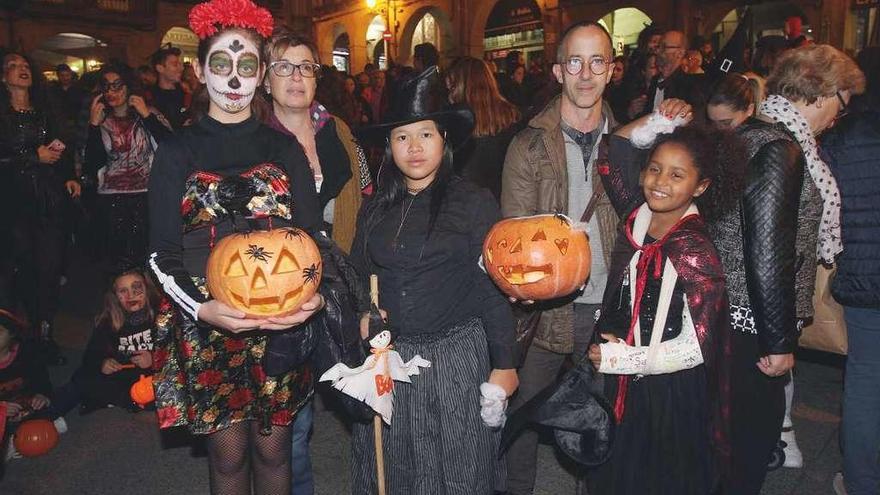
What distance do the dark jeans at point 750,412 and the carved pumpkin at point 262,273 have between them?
81.0 inches

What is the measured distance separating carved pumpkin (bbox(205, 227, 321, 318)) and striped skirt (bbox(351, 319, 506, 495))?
598mm

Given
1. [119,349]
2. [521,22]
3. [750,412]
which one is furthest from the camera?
[521,22]

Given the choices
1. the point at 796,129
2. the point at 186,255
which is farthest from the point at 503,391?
the point at 796,129

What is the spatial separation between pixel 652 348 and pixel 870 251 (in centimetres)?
148

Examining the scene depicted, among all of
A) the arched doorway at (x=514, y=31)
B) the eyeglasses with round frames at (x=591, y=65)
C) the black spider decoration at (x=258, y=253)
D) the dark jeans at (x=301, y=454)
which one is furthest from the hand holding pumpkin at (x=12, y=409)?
the arched doorway at (x=514, y=31)

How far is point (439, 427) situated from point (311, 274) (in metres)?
0.89

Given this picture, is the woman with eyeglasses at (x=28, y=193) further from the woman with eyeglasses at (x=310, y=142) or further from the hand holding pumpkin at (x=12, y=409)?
the woman with eyeglasses at (x=310, y=142)

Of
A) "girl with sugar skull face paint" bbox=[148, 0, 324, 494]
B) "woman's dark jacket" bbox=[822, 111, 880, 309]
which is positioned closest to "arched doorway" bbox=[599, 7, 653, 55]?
"woman's dark jacket" bbox=[822, 111, 880, 309]

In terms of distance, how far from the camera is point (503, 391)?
2.68 metres

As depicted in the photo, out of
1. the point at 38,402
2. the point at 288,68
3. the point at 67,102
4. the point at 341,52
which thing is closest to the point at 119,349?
the point at 38,402

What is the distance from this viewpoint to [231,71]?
2613 mm

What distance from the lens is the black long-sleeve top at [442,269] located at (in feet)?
8.95

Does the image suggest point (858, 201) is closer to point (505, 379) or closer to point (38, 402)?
point (505, 379)

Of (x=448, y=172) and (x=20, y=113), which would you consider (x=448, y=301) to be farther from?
(x=20, y=113)
